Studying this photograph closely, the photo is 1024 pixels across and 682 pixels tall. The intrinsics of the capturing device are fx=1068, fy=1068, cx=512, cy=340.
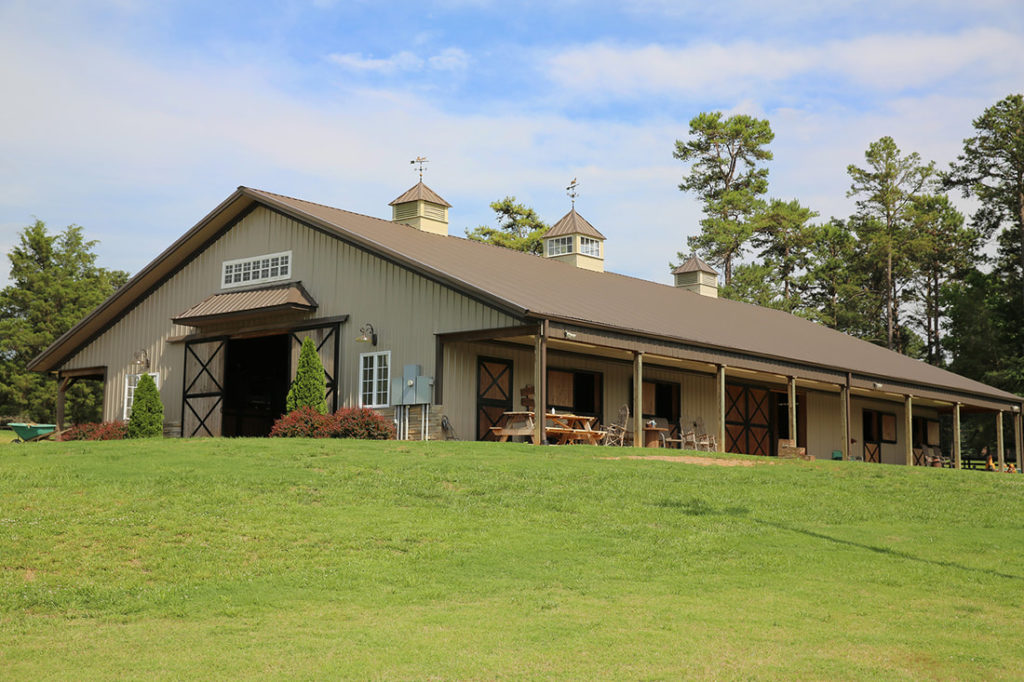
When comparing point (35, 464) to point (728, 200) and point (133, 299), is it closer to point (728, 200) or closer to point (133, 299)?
point (133, 299)

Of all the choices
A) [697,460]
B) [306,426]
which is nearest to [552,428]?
[697,460]

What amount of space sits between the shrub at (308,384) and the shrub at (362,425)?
0.75m

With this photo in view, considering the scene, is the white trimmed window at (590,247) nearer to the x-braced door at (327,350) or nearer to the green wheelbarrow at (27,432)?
the x-braced door at (327,350)

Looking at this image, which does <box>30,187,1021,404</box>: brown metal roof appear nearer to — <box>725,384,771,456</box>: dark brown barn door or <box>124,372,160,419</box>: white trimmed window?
<box>725,384,771,456</box>: dark brown barn door

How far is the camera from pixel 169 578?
9.91 m

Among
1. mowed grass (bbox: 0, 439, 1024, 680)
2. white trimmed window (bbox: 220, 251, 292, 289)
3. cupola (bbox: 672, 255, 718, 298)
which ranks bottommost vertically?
mowed grass (bbox: 0, 439, 1024, 680)

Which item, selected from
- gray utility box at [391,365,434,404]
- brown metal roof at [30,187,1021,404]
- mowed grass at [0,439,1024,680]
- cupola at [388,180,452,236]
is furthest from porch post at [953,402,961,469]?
gray utility box at [391,365,434,404]

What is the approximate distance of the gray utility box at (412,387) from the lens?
20406 mm

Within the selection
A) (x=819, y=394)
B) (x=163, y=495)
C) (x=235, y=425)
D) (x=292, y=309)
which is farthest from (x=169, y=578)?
(x=819, y=394)

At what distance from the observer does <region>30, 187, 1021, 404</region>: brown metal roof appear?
68.2 ft

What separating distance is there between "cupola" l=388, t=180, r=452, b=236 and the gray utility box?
7.32 meters

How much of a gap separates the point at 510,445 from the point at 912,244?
4023 centimetres

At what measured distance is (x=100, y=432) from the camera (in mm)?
23672

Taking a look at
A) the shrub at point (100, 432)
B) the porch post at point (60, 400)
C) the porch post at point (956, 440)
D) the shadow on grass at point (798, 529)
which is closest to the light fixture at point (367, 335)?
the shrub at point (100, 432)
